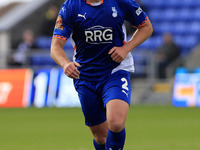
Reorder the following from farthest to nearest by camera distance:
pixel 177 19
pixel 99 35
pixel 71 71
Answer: pixel 177 19 < pixel 99 35 < pixel 71 71

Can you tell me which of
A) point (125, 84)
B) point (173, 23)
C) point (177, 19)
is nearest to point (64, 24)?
point (125, 84)

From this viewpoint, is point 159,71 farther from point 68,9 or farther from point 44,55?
point 68,9

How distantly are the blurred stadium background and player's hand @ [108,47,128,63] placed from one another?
Answer: 2.49m

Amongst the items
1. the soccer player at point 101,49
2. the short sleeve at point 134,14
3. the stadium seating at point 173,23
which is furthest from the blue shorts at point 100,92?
the stadium seating at point 173,23

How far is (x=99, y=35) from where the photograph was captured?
219 inches

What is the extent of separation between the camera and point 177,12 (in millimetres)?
22703

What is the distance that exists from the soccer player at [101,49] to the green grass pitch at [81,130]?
86.5 inches

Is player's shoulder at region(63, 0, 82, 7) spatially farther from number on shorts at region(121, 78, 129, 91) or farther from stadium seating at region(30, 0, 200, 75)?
stadium seating at region(30, 0, 200, 75)

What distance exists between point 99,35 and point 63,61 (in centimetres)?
45

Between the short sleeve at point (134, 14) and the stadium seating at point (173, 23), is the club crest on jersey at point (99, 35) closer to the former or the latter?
the short sleeve at point (134, 14)

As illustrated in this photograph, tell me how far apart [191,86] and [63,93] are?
12.1ft

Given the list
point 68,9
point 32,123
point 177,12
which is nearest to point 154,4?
point 177,12

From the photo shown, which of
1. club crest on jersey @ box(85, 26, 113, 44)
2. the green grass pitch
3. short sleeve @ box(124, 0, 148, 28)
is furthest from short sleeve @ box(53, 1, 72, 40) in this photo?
the green grass pitch

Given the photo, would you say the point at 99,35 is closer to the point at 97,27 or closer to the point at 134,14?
the point at 97,27
